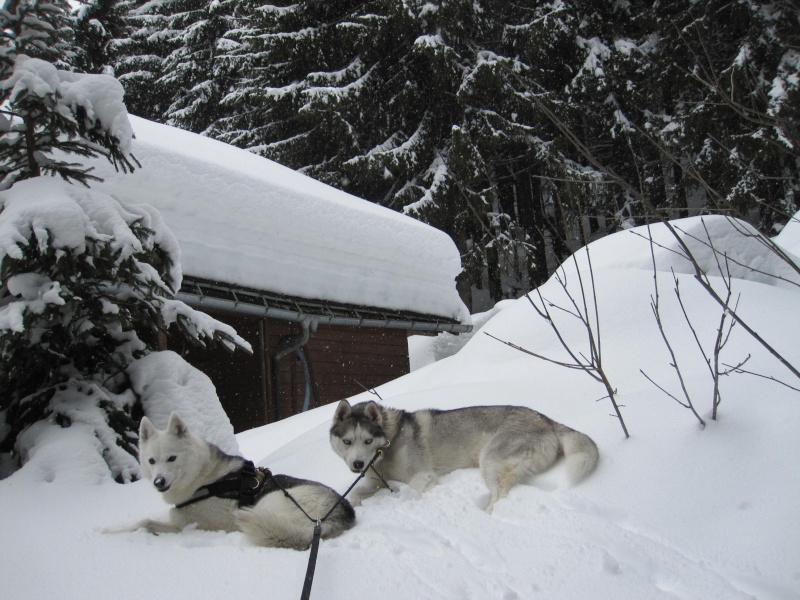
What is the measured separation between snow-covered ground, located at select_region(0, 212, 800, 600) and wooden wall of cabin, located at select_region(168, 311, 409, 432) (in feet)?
17.4

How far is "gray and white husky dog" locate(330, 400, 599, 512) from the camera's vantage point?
153 inches

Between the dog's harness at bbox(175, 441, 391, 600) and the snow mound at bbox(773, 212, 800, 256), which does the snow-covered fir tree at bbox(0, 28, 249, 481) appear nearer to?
the dog's harness at bbox(175, 441, 391, 600)

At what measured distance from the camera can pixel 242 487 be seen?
3768 mm

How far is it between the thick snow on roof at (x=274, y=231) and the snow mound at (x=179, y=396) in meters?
3.38

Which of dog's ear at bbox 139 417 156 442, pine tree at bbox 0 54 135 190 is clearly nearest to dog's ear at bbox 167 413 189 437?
dog's ear at bbox 139 417 156 442

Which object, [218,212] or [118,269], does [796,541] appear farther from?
[218,212]

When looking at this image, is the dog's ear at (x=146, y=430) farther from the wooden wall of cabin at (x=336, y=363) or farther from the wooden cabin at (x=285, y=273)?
the wooden wall of cabin at (x=336, y=363)

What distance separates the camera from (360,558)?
287 centimetres

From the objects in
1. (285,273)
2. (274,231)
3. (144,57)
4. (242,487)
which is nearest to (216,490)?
(242,487)

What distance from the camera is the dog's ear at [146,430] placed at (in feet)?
12.5

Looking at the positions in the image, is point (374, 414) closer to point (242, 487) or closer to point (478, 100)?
point (242, 487)

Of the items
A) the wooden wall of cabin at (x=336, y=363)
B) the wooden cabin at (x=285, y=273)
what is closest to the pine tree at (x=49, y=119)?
the wooden cabin at (x=285, y=273)

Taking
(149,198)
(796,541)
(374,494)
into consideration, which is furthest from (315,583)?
(149,198)

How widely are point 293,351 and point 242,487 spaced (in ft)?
21.1
